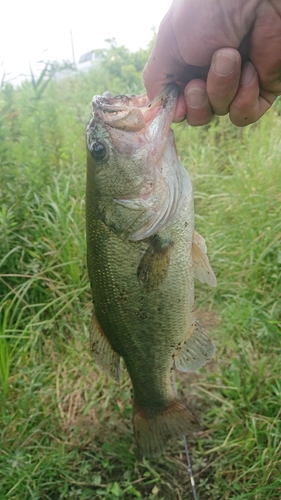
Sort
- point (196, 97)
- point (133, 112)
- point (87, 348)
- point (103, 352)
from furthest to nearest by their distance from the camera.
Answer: point (87, 348) → point (103, 352) → point (196, 97) → point (133, 112)

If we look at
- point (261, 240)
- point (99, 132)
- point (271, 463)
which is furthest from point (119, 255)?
point (261, 240)

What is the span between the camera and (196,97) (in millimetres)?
1732

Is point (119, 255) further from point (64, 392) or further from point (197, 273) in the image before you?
point (64, 392)

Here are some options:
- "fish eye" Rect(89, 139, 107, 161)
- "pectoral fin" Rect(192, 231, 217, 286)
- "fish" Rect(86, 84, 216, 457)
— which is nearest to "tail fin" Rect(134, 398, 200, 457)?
"fish" Rect(86, 84, 216, 457)

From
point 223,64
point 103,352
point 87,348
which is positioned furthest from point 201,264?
point 87,348

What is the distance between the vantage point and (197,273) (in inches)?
71.5

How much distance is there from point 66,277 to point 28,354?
2.10ft

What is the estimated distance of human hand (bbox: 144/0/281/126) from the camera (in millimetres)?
1534

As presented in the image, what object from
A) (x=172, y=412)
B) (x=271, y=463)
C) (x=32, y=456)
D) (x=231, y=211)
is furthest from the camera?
(x=231, y=211)

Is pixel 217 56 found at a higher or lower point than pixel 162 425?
higher

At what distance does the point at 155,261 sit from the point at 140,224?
0.16 metres

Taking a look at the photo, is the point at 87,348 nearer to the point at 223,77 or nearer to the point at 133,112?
the point at 133,112

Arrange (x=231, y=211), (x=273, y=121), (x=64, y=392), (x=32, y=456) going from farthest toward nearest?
(x=273, y=121) < (x=231, y=211) < (x=64, y=392) < (x=32, y=456)

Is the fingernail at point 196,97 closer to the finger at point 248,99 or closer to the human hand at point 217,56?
the human hand at point 217,56
